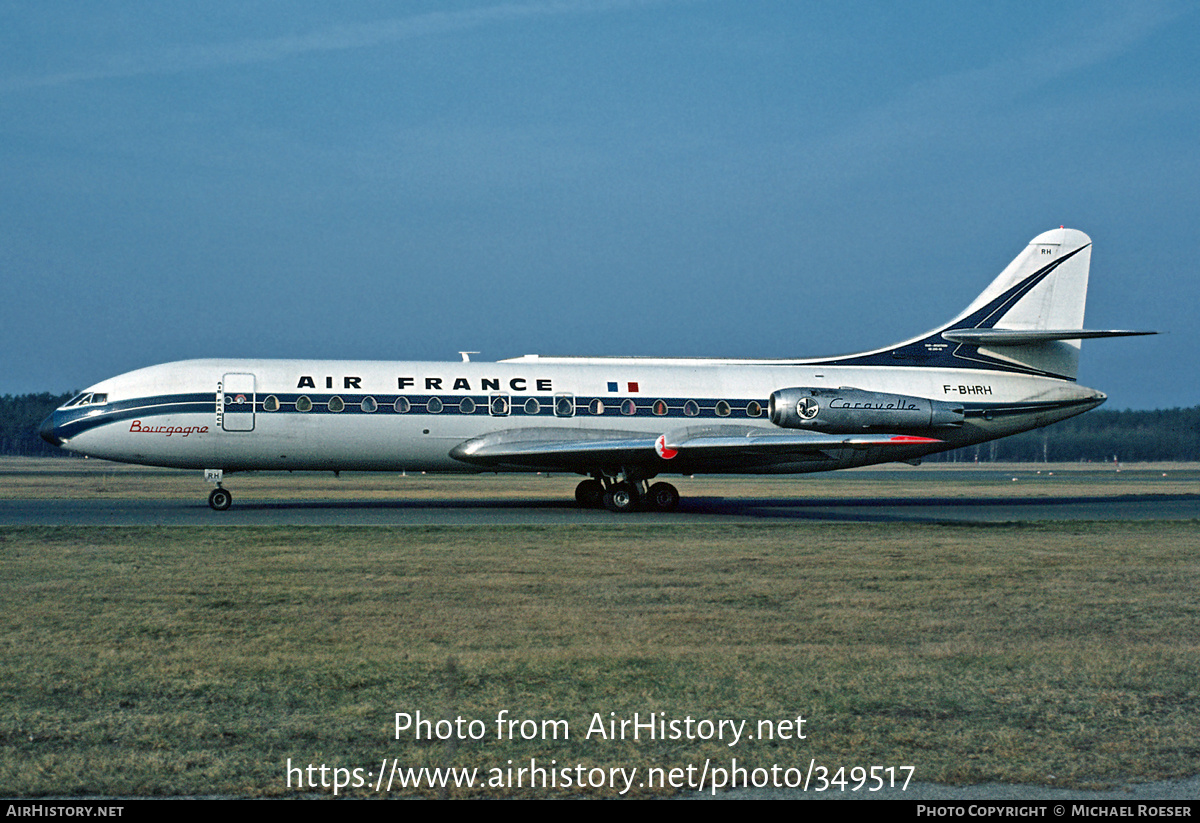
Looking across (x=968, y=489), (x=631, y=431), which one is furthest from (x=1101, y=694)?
(x=968, y=489)

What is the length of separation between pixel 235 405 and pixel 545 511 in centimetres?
808

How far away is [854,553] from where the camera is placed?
693 inches

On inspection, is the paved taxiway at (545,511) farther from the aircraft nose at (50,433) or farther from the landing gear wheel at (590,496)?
the aircraft nose at (50,433)

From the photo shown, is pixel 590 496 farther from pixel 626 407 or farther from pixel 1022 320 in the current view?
pixel 1022 320

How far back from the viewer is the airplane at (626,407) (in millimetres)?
26469

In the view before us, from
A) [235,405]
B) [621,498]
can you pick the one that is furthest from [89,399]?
[621,498]

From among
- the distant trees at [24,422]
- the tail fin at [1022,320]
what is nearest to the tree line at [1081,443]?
the distant trees at [24,422]

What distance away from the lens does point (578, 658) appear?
910 centimetres

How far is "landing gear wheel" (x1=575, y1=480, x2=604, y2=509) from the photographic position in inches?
1167

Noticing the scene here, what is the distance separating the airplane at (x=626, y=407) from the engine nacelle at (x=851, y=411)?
44mm

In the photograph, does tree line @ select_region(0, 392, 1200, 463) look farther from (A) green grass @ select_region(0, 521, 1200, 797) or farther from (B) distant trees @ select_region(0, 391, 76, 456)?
(A) green grass @ select_region(0, 521, 1200, 797)

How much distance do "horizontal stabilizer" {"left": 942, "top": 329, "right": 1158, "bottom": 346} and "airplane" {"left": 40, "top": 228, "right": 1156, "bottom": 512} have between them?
61mm

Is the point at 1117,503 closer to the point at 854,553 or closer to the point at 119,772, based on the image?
the point at 854,553

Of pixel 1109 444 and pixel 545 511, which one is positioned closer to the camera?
pixel 545 511
